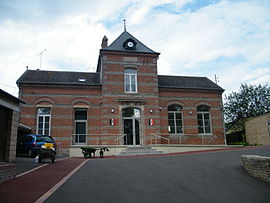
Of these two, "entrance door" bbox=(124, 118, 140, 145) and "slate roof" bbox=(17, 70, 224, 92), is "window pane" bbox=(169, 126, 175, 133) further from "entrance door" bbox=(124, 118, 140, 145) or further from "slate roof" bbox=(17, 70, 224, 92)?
"slate roof" bbox=(17, 70, 224, 92)

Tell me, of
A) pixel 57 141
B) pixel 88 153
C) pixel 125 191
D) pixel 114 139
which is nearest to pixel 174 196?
pixel 125 191

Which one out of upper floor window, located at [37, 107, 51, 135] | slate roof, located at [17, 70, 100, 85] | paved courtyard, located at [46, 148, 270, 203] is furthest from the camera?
slate roof, located at [17, 70, 100, 85]

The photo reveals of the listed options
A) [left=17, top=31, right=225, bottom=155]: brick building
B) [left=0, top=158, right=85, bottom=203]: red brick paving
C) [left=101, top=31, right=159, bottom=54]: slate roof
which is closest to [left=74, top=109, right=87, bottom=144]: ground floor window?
[left=17, top=31, right=225, bottom=155]: brick building

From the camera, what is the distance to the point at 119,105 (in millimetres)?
17453

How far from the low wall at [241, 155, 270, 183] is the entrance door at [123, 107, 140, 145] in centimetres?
1007

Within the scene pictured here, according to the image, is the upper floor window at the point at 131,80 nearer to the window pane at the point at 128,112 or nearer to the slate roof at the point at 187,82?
the window pane at the point at 128,112

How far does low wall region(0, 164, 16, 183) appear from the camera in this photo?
6569mm

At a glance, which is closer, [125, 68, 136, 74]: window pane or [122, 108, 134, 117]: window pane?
[122, 108, 134, 117]: window pane

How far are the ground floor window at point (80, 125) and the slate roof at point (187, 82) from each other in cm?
669

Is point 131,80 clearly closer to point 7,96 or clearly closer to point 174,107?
point 174,107

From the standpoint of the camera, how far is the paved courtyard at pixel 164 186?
546 centimetres

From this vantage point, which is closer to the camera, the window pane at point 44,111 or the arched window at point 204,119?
the window pane at point 44,111

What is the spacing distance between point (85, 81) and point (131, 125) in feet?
16.5

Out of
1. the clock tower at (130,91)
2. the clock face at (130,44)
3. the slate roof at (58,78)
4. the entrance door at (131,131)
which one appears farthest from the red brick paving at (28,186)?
the clock face at (130,44)
